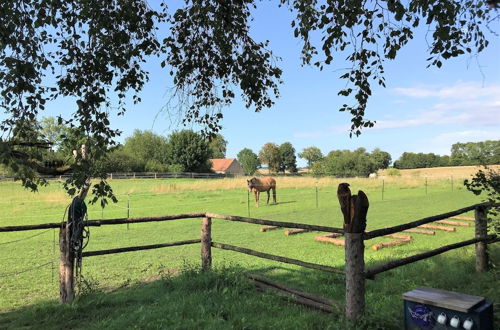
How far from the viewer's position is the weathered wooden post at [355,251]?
357cm

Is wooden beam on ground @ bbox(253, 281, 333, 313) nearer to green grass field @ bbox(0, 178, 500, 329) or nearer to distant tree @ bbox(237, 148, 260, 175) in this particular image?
green grass field @ bbox(0, 178, 500, 329)

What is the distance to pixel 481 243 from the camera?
18.2 feet

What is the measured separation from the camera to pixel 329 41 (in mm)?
5043

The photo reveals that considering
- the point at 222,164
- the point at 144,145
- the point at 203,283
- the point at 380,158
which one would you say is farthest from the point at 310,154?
the point at 203,283

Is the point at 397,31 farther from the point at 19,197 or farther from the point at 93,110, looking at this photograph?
the point at 19,197

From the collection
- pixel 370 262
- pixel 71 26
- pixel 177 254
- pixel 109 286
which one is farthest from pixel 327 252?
pixel 71 26

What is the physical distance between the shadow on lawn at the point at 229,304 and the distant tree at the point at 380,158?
99.3m

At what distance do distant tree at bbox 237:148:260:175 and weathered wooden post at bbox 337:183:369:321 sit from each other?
314 feet

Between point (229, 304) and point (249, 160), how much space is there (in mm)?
104857

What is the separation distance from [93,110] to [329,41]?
10.3 ft

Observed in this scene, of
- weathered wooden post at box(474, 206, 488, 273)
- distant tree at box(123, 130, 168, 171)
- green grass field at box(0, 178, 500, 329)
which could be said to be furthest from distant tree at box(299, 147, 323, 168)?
weathered wooden post at box(474, 206, 488, 273)

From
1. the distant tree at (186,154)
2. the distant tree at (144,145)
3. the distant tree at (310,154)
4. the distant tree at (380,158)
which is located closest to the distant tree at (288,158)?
the distant tree at (310,154)

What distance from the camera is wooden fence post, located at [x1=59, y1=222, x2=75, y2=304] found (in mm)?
4715

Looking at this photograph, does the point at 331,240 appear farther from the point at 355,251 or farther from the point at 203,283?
the point at 355,251
